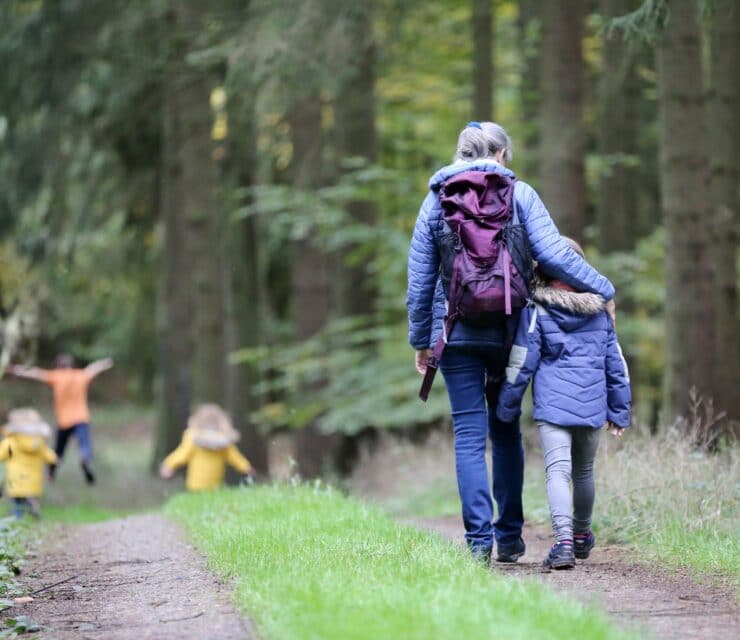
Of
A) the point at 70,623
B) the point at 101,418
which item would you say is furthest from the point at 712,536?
the point at 101,418

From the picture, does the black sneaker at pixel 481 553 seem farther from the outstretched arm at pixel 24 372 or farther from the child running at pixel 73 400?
the child running at pixel 73 400

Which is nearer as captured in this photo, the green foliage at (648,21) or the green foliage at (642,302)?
the green foliage at (648,21)

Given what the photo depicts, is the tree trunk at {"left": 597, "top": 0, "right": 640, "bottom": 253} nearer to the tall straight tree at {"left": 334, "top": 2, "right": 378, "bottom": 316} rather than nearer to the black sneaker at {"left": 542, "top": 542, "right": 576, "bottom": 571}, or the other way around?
the tall straight tree at {"left": 334, "top": 2, "right": 378, "bottom": 316}

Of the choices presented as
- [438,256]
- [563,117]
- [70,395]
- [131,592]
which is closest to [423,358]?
[438,256]

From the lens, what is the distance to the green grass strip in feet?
14.4

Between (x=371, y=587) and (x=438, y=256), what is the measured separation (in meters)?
2.01

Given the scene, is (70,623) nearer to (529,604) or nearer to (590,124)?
(529,604)

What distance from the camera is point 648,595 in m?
5.87

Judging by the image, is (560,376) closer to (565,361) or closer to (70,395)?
(565,361)

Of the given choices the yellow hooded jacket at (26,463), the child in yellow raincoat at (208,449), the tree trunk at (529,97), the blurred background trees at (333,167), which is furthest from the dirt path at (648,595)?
the tree trunk at (529,97)

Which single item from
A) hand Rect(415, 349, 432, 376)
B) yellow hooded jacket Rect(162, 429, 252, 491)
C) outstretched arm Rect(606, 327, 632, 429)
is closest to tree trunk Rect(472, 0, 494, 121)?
yellow hooded jacket Rect(162, 429, 252, 491)

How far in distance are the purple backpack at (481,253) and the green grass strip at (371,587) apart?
1.11m

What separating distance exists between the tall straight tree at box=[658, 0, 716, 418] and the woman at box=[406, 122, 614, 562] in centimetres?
479

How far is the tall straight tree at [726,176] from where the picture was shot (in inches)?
532
